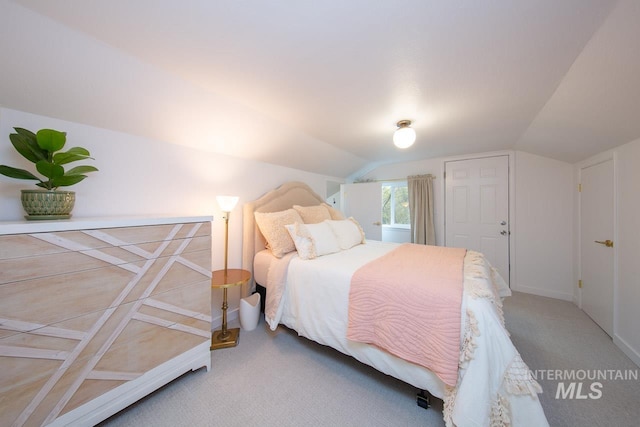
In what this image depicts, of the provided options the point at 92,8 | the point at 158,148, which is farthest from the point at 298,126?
the point at 92,8

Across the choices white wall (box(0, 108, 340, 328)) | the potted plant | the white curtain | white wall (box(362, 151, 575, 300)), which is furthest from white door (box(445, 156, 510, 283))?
the potted plant

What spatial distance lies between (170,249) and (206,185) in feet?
3.15

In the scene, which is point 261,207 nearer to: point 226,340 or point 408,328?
point 226,340

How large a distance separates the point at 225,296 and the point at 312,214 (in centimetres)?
138

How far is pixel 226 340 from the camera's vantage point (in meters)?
1.99

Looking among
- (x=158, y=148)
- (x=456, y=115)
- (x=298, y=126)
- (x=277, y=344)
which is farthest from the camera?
(x=298, y=126)

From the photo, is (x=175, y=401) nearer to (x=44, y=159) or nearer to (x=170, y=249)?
(x=170, y=249)

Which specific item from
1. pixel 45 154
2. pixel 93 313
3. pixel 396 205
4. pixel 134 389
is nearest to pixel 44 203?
pixel 45 154

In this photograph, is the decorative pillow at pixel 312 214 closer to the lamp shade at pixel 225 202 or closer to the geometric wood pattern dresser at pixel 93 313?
→ the lamp shade at pixel 225 202

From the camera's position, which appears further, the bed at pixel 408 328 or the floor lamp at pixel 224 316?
the floor lamp at pixel 224 316

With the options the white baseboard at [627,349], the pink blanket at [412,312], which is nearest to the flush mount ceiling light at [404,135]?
the pink blanket at [412,312]

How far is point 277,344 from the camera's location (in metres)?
1.98

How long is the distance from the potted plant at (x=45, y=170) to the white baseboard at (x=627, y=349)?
4041 mm

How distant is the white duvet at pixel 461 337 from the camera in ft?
3.40
